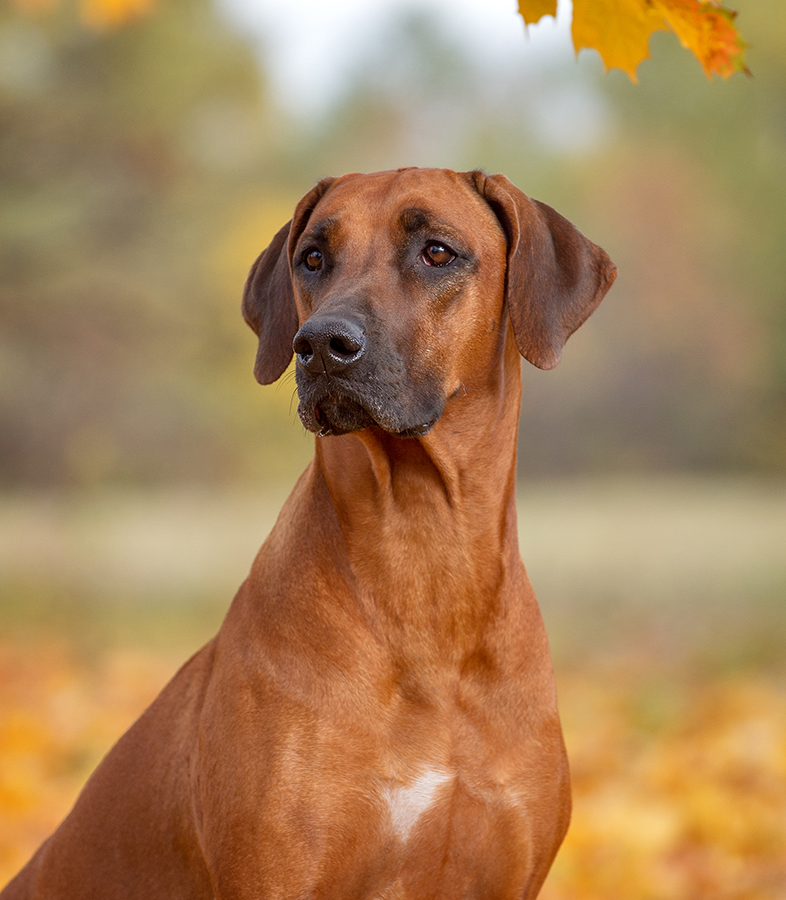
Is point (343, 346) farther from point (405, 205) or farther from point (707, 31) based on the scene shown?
point (707, 31)

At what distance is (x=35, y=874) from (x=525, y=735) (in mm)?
1537

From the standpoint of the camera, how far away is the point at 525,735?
285 cm

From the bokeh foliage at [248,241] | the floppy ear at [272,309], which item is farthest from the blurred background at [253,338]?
the floppy ear at [272,309]

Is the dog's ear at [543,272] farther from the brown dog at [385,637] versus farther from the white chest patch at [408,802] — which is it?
the white chest patch at [408,802]

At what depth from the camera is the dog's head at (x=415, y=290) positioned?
8.92 feet

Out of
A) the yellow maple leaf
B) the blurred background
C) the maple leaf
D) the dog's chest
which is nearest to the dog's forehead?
the maple leaf

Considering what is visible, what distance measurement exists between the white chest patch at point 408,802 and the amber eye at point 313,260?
138 centimetres

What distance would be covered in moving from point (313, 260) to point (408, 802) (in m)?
1.46

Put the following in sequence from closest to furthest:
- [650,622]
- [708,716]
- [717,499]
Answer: [708,716], [650,622], [717,499]

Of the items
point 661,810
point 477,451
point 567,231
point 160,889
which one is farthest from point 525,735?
point 661,810

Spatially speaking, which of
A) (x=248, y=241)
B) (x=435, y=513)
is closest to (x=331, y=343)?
(x=435, y=513)

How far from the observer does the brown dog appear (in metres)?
2.68

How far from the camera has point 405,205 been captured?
2971 mm

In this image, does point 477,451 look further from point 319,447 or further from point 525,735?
point 525,735
